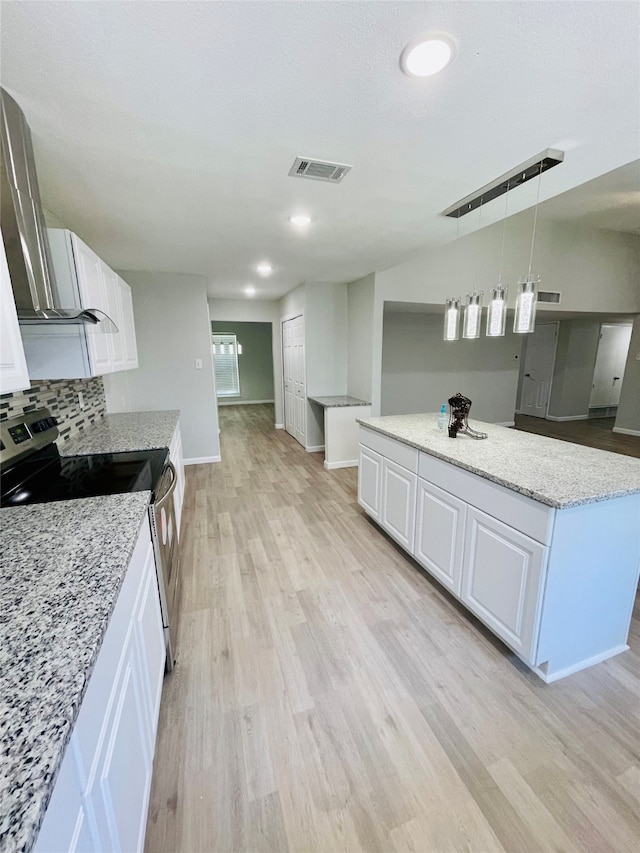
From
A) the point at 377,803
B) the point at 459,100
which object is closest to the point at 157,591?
the point at 377,803

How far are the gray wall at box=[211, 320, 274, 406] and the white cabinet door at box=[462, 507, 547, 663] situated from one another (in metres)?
8.61

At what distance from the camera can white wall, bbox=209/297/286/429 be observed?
6160 millimetres

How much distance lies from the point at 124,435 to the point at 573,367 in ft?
26.7

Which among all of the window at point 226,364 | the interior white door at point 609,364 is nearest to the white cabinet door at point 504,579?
the interior white door at point 609,364

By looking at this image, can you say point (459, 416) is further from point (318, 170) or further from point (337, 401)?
point (337, 401)

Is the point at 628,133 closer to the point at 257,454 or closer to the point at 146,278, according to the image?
the point at 146,278

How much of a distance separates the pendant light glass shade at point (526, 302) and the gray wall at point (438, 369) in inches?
160

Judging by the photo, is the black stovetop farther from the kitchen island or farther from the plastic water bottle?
the plastic water bottle

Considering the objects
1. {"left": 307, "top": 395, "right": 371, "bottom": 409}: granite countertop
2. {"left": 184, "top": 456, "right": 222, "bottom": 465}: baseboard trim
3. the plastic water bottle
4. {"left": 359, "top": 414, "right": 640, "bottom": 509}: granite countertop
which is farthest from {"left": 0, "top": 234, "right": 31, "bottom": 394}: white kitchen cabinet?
{"left": 184, "top": 456, "right": 222, "bottom": 465}: baseboard trim

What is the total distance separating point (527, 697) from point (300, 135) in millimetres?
2608

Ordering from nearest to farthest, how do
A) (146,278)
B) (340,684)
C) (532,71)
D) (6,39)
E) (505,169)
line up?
(6,39), (532,71), (340,684), (505,169), (146,278)

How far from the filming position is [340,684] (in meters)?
1.59

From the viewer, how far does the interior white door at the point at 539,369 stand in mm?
7227

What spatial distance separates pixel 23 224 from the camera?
1384mm
